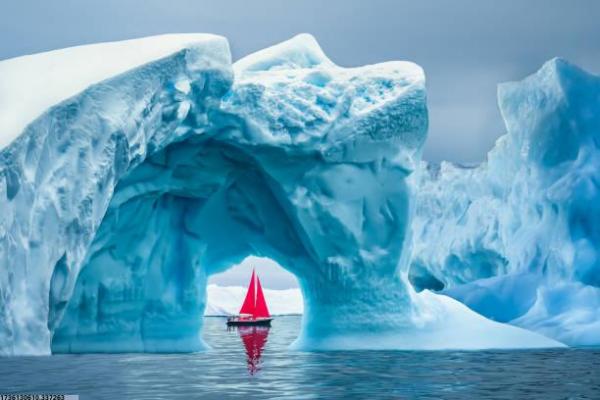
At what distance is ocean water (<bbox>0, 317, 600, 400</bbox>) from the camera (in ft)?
31.4

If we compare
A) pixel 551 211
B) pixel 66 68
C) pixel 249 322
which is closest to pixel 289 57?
pixel 66 68

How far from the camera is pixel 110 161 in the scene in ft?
40.3

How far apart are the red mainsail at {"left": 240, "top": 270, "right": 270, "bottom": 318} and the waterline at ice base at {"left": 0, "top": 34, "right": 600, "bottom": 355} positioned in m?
14.2

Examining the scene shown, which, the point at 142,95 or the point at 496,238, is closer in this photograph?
the point at 142,95

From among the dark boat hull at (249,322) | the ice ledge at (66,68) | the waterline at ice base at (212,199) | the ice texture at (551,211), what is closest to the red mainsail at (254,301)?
the dark boat hull at (249,322)

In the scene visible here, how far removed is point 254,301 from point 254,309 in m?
1.04

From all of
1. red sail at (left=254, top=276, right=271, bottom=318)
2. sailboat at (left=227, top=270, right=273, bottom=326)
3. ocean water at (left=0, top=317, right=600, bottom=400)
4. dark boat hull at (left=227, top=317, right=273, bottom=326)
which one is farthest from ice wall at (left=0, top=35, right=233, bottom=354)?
dark boat hull at (left=227, top=317, right=273, bottom=326)

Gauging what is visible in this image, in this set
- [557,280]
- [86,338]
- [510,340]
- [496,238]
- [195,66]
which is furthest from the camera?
[496,238]

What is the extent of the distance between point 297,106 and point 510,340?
22.5 ft

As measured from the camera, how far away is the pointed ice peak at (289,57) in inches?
742

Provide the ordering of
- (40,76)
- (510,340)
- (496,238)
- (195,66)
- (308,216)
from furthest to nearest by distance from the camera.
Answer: (496,238), (510,340), (308,216), (195,66), (40,76)

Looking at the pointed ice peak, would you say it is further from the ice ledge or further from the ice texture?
the ice texture

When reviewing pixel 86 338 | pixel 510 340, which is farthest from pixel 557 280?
pixel 86 338

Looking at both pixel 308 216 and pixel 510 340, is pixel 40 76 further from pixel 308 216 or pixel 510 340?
pixel 510 340
